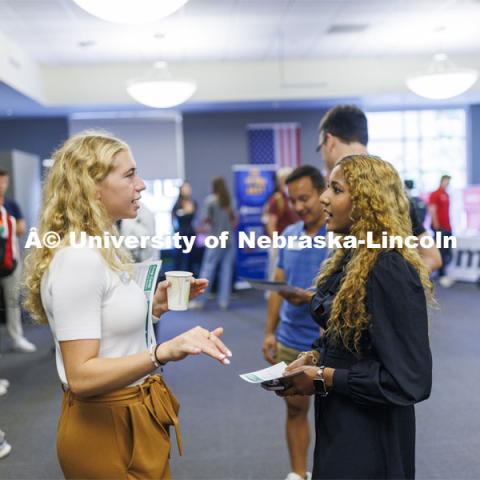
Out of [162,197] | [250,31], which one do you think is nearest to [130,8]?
[250,31]

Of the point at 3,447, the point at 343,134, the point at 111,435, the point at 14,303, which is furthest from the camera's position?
the point at 14,303

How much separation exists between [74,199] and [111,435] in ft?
1.96

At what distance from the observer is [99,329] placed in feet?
4.27

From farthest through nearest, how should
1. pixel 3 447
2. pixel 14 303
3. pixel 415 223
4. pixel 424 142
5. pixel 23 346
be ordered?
pixel 424 142
pixel 23 346
pixel 14 303
pixel 3 447
pixel 415 223

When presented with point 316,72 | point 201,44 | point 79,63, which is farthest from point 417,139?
point 79,63

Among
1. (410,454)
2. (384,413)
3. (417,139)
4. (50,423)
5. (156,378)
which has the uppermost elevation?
(417,139)

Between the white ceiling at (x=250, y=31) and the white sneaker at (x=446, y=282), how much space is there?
11.4 ft

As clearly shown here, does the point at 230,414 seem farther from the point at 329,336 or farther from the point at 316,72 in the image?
the point at 316,72

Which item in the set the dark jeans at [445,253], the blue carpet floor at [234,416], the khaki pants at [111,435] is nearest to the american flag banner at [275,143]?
the dark jeans at [445,253]

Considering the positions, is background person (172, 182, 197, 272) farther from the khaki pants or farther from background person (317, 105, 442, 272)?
the khaki pants

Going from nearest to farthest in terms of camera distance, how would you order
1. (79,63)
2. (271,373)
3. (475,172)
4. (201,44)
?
1. (271,373)
2. (201,44)
3. (79,63)
4. (475,172)

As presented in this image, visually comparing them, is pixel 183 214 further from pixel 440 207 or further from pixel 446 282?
pixel 446 282

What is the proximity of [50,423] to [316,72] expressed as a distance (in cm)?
677

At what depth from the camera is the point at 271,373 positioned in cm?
166
